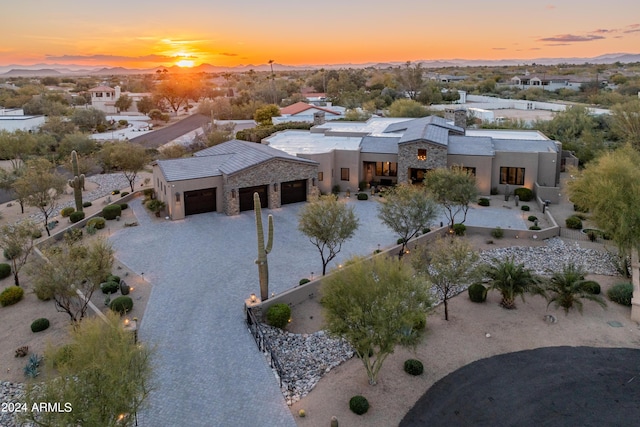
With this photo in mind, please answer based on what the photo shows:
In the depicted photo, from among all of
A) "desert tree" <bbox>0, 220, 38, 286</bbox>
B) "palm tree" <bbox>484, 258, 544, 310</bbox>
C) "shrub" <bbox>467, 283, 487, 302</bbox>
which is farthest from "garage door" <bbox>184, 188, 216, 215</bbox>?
"palm tree" <bbox>484, 258, 544, 310</bbox>

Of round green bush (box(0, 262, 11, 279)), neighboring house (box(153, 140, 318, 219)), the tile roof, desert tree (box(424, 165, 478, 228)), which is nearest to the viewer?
round green bush (box(0, 262, 11, 279))

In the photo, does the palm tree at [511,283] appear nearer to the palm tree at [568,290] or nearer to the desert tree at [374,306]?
the palm tree at [568,290]

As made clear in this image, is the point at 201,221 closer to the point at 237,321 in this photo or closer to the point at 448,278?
the point at 237,321

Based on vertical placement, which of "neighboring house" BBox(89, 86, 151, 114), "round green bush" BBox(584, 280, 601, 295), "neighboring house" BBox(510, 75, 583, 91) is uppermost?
"neighboring house" BBox(510, 75, 583, 91)

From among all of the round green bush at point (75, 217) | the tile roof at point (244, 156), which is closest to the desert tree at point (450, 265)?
the tile roof at point (244, 156)

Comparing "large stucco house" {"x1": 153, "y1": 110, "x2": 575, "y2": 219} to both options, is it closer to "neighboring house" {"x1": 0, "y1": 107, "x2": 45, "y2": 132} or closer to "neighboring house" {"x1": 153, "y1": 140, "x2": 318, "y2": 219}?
"neighboring house" {"x1": 153, "y1": 140, "x2": 318, "y2": 219}

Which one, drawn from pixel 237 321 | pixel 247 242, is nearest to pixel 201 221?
pixel 247 242
